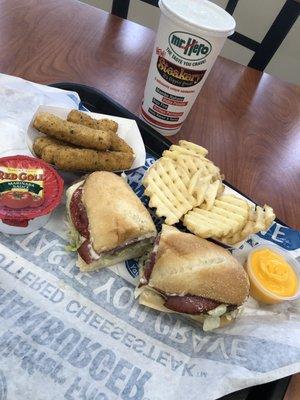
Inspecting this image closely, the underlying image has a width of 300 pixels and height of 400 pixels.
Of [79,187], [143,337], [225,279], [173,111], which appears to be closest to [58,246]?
[79,187]

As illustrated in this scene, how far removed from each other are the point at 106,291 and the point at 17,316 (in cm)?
24

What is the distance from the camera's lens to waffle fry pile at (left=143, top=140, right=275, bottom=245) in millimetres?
1079

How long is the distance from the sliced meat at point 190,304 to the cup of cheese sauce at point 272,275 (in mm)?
170

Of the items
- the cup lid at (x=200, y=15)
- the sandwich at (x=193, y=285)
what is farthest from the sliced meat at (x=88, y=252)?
the cup lid at (x=200, y=15)

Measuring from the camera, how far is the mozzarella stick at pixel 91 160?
3.72ft

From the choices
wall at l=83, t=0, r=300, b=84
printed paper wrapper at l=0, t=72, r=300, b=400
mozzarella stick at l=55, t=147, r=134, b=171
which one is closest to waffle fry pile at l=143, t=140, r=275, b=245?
mozzarella stick at l=55, t=147, r=134, b=171

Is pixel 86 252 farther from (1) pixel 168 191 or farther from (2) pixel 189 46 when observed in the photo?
(2) pixel 189 46

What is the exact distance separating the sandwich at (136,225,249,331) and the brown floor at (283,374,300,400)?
21cm

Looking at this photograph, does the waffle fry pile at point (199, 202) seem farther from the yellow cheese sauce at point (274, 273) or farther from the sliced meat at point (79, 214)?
the sliced meat at point (79, 214)

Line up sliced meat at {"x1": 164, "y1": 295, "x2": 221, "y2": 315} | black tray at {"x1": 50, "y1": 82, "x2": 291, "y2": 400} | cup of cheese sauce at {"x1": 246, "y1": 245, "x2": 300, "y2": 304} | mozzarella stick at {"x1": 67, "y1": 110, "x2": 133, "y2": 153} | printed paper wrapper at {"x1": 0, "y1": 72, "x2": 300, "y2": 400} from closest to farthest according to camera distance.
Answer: printed paper wrapper at {"x1": 0, "y1": 72, "x2": 300, "y2": 400}, sliced meat at {"x1": 164, "y1": 295, "x2": 221, "y2": 315}, cup of cheese sauce at {"x1": 246, "y1": 245, "x2": 300, "y2": 304}, mozzarella stick at {"x1": 67, "y1": 110, "x2": 133, "y2": 153}, black tray at {"x1": 50, "y1": 82, "x2": 291, "y2": 400}

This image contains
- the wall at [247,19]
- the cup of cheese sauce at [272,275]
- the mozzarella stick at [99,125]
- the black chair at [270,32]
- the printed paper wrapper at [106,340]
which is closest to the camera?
the printed paper wrapper at [106,340]

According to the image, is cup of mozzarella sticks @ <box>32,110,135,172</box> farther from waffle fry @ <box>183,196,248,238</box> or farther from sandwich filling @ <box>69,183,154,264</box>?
waffle fry @ <box>183,196,248,238</box>

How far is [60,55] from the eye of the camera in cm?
170

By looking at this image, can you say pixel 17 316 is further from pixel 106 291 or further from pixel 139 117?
pixel 139 117
